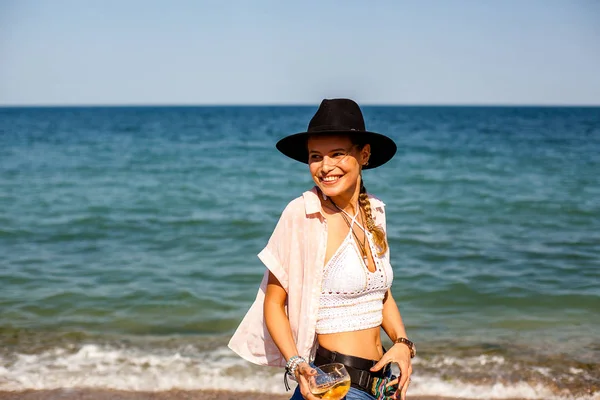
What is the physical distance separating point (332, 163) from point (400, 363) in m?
0.93

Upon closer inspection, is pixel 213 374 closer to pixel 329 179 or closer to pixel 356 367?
pixel 356 367

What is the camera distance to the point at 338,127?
2889 millimetres

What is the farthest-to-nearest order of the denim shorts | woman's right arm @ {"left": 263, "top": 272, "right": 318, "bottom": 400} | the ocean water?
the ocean water
the denim shorts
woman's right arm @ {"left": 263, "top": 272, "right": 318, "bottom": 400}

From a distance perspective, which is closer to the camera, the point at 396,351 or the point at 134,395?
the point at 396,351

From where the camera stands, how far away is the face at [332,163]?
9.79 ft

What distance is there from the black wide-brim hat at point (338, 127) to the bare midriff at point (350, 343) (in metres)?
0.78

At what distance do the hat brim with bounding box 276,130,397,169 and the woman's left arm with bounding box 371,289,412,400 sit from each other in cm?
65

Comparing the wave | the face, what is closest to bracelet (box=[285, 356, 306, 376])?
the face

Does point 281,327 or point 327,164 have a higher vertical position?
point 327,164

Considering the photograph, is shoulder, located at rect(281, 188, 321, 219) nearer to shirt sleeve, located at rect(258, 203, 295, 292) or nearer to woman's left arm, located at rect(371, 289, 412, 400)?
shirt sleeve, located at rect(258, 203, 295, 292)

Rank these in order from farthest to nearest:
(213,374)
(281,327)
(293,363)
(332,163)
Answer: (213,374) → (332,163) → (281,327) → (293,363)

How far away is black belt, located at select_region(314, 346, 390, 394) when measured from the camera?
294cm

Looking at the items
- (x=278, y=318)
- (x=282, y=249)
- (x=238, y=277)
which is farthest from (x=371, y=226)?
(x=238, y=277)

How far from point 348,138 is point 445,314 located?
17.4ft
